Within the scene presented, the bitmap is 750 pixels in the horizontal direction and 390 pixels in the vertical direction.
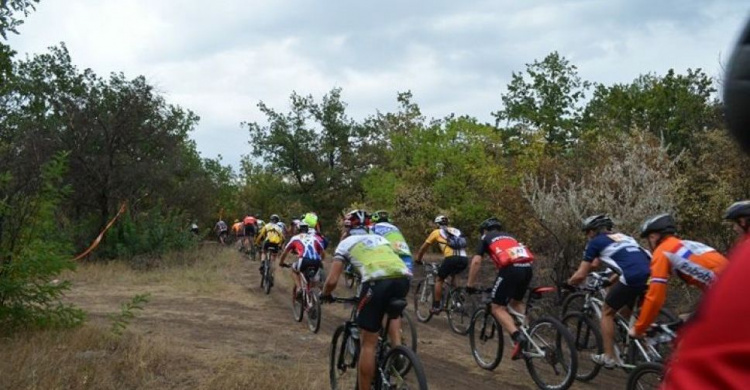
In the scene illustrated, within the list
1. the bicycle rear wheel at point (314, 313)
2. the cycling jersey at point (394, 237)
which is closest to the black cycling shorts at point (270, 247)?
the bicycle rear wheel at point (314, 313)

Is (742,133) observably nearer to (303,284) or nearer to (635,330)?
(635,330)

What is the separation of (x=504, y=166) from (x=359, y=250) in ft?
80.5

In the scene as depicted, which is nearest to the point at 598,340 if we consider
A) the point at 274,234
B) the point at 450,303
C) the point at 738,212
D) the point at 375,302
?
the point at 738,212

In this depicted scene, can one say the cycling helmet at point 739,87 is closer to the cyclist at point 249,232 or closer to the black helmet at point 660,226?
the black helmet at point 660,226

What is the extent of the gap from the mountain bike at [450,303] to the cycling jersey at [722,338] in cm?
1131

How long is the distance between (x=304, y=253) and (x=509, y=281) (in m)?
4.96

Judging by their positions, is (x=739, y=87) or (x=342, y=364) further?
(x=342, y=364)

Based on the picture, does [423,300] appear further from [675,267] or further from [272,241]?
[675,267]

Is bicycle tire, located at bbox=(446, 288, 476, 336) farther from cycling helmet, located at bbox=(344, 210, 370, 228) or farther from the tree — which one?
the tree

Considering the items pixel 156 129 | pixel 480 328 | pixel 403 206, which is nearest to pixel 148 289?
pixel 156 129

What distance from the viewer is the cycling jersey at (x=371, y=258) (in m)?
6.60

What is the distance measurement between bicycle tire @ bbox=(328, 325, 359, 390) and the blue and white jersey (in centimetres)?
306

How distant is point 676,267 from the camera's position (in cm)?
654

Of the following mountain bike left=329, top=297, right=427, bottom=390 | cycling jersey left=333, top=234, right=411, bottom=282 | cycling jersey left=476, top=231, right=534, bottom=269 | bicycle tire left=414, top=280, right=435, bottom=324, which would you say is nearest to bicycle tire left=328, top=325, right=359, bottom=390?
mountain bike left=329, top=297, right=427, bottom=390
